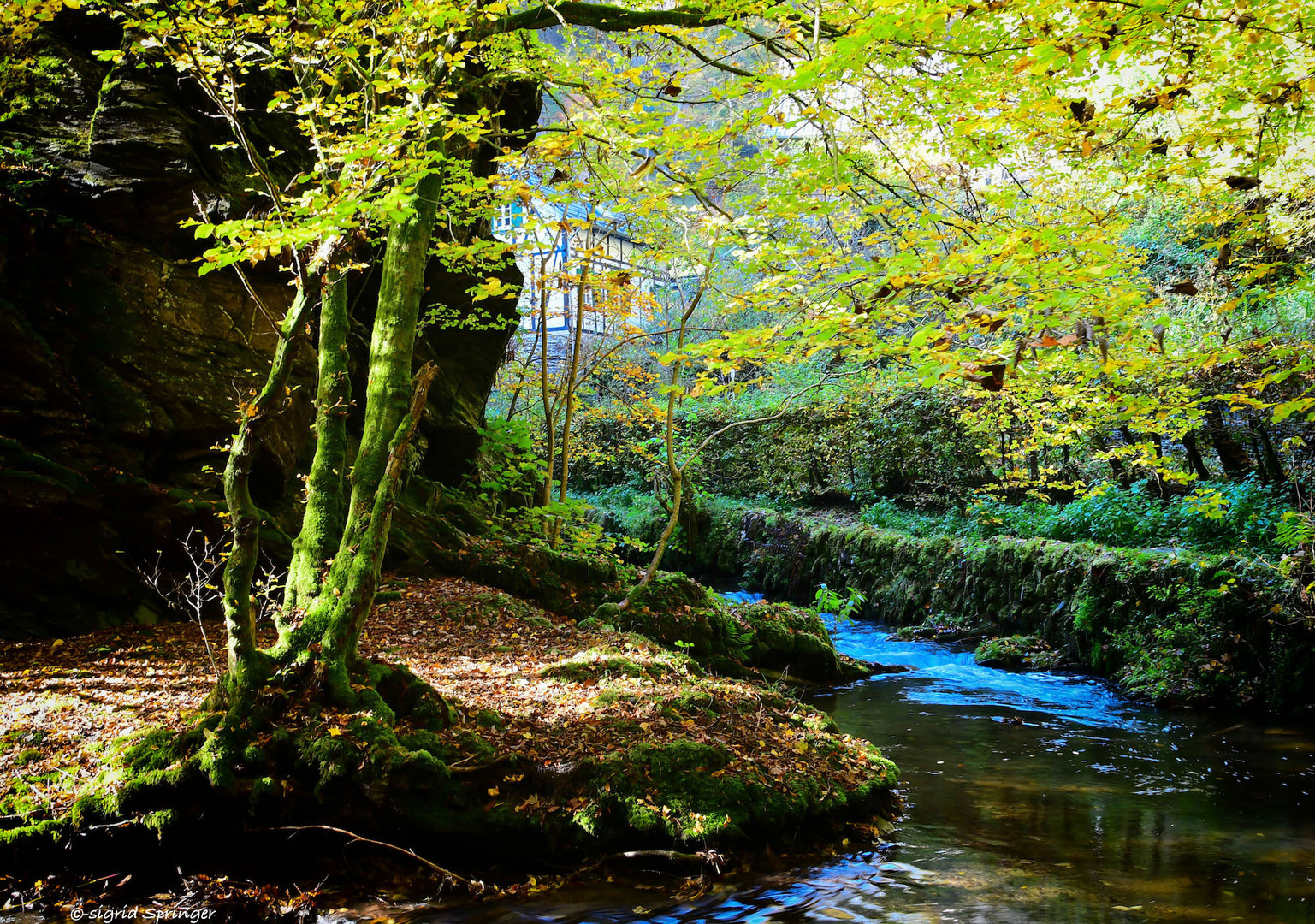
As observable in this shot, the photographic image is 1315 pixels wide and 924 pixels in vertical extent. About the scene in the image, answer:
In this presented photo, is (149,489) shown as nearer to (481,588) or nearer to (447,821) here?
(481,588)

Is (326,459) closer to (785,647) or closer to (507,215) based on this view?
(785,647)

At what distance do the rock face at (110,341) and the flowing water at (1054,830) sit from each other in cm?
464

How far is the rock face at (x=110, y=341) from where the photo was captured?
610cm

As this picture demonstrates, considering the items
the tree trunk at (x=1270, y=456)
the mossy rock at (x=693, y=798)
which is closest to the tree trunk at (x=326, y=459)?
the mossy rock at (x=693, y=798)

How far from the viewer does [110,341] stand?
22.9ft

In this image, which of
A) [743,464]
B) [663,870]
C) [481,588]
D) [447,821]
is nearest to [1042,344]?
[663,870]

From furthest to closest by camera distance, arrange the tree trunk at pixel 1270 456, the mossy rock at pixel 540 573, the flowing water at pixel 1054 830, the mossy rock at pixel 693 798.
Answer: the tree trunk at pixel 1270 456, the mossy rock at pixel 540 573, the mossy rock at pixel 693 798, the flowing water at pixel 1054 830

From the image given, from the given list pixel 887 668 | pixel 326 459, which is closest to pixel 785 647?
pixel 887 668

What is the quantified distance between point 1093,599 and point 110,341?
1159 cm

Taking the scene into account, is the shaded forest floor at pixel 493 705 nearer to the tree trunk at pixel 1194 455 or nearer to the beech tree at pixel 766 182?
the beech tree at pixel 766 182

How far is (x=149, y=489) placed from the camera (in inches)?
262

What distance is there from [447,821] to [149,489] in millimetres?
4493

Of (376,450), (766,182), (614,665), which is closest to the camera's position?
(376,450)

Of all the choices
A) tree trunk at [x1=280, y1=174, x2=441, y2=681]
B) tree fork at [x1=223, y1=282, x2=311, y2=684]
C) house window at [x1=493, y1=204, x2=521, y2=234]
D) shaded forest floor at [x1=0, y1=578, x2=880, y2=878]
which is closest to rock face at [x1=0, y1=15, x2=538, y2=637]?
shaded forest floor at [x1=0, y1=578, x2=880, y2=878]
